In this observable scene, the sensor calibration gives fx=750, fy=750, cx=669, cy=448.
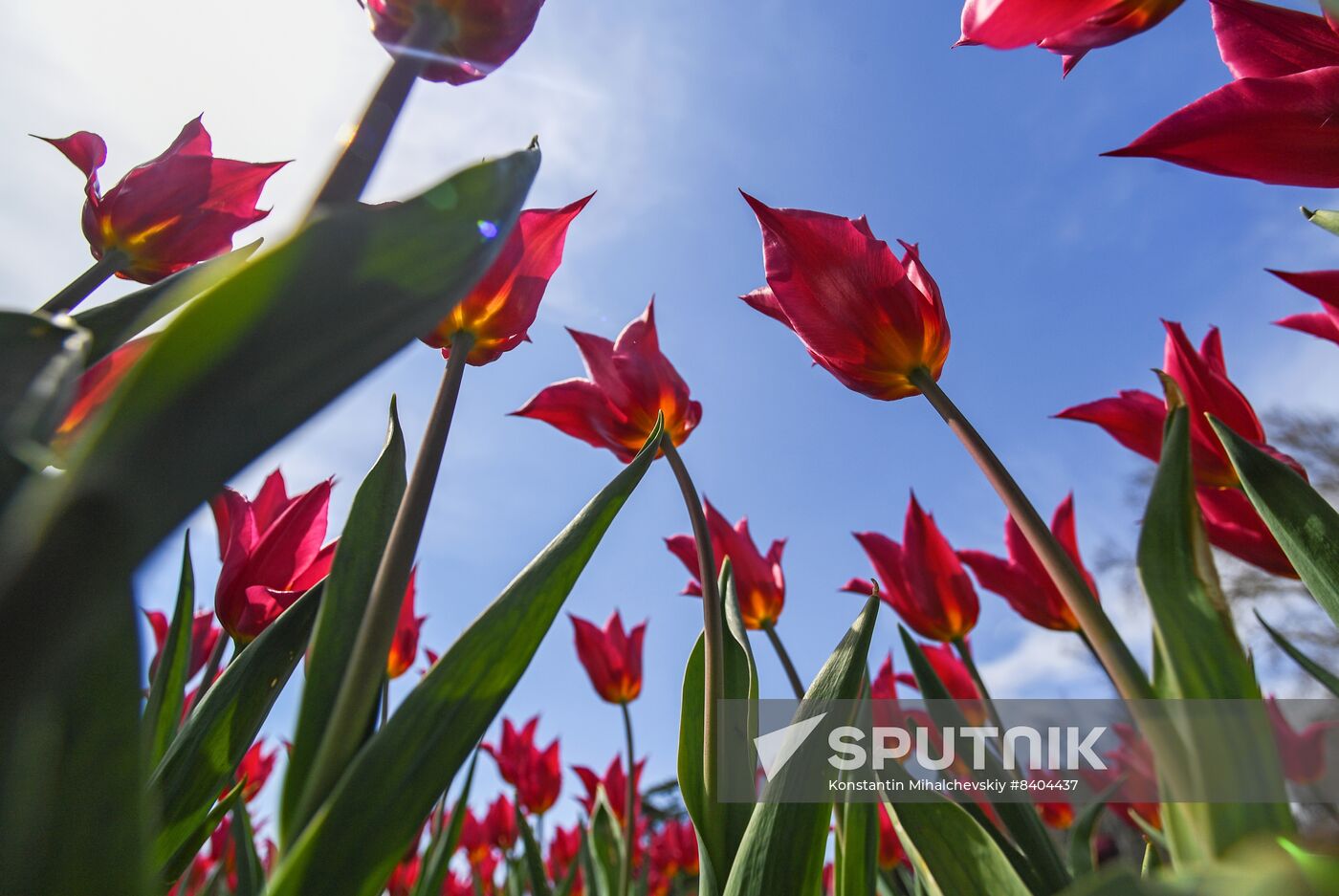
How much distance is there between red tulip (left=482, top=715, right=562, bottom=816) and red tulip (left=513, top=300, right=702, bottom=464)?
1499 millimetres

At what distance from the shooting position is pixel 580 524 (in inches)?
15.1

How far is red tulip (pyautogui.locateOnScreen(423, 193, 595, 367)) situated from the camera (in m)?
0.56

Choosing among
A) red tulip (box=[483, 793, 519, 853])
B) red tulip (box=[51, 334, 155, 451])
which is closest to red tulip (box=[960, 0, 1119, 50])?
red tulip (box=[51, 334, 155, 451])

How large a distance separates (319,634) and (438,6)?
37 centimetres

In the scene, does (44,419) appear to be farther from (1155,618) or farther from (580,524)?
(1155,618)

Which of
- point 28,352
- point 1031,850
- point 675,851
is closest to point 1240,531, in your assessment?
point 1031,850

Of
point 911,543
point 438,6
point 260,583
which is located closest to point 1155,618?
point 438,6

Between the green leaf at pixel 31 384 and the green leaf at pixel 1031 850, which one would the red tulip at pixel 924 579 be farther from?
the green leaf at pixel 31 384

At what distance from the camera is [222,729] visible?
0.46m

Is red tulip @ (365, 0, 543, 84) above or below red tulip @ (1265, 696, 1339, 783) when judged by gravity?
below

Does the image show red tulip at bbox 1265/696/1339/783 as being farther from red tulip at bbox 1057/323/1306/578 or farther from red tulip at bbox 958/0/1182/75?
red tulip at bbox 958/0/1182/75

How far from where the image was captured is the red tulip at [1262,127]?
362 mm

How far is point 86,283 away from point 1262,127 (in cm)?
78

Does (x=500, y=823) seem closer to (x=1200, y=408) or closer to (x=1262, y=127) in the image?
(x=1200, y=408)
